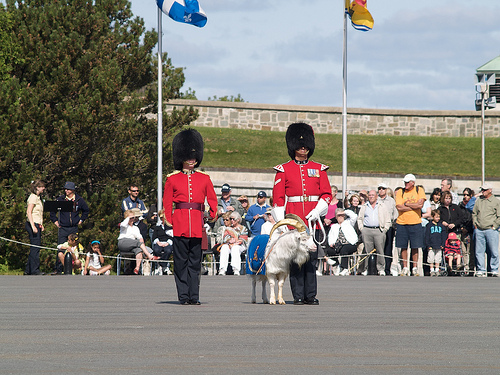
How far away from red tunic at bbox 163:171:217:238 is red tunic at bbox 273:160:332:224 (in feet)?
3.00

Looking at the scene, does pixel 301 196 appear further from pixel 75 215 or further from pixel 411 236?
pixel 75 215

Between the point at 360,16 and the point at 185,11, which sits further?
the point at 360,16

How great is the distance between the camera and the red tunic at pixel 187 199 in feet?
42.7

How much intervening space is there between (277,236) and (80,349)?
17.9 feet

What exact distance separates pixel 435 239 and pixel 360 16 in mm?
10553

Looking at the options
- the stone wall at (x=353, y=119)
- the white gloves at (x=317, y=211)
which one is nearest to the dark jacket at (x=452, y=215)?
the white gloves at (x=317, y=211)

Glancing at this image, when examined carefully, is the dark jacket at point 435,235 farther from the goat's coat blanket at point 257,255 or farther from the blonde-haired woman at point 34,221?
the goat's coat blanket at point 257,255

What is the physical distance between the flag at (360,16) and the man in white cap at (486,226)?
10.2 m

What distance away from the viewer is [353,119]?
54906 millimetres

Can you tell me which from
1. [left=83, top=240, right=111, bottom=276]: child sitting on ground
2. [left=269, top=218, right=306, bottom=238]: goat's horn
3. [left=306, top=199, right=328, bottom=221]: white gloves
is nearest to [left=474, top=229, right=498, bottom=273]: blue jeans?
[left=83, top=240, right=111, bottom=276]: child sitting on ground

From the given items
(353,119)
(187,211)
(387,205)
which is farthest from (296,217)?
(353,119)

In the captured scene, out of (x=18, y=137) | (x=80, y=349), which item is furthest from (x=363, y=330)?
(x=18, y=137)

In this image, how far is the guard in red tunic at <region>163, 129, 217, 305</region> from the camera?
12.9 metres

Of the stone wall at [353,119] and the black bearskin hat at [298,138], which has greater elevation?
the stone wall at [353,119]
